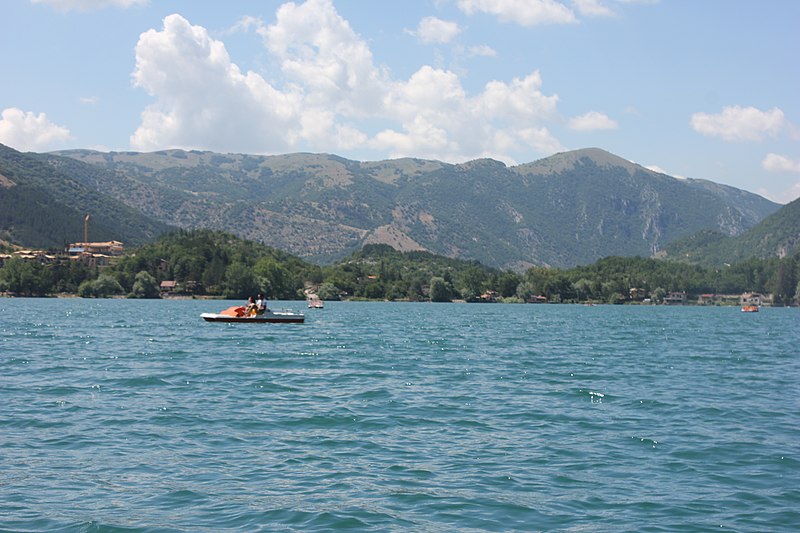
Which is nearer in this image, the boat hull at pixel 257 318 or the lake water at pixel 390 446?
the lake water at pixel 390 446

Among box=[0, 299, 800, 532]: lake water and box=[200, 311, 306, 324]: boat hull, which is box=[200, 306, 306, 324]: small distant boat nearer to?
box=[200, 311, 306, 324]: boat hull

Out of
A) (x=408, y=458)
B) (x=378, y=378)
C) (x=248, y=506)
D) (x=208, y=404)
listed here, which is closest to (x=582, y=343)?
(x=378, y=378)

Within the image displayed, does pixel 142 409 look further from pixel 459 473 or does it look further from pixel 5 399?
pixel 459 473

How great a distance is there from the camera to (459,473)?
20.4m

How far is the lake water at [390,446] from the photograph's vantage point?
17000 mm

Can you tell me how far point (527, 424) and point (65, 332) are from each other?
55.7 metres

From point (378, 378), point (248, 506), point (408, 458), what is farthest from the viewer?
point (378, 378)

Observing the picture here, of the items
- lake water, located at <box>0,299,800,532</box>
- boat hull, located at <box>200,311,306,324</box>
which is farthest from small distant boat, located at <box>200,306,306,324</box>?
lake water, located at <box>0,299,800,532</box>

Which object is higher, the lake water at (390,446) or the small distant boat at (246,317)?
the small distant boat at (246,317)

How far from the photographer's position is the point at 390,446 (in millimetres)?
23641

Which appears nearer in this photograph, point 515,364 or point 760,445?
point 760,445

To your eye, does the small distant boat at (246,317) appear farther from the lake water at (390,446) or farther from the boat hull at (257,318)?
the lake water at (390,446)

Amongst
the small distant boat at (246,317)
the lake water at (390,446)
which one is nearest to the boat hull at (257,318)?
the small distant boat at (246,317)

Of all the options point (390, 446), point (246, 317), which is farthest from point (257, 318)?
point (390, 446)
